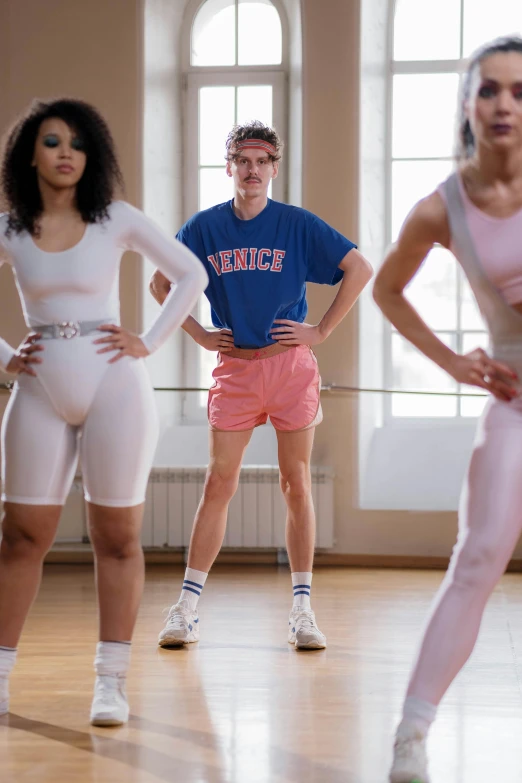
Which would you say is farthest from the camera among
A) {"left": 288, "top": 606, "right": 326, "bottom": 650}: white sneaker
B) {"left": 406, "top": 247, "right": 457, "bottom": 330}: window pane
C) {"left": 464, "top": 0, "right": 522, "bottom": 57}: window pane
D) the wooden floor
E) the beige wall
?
{"left": 406, "top": 247, "right": 457, "bottom": 330}: window pane

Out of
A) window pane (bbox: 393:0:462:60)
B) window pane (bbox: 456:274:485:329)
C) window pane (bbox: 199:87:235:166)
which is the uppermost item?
window pane (bbox: 393:0:462:60)

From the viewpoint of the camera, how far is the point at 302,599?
11.6ft

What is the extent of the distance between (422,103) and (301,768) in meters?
4.49

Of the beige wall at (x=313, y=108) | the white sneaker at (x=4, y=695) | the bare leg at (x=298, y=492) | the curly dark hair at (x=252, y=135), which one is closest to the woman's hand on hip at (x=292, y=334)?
the bare leg at (x=298, y=492)

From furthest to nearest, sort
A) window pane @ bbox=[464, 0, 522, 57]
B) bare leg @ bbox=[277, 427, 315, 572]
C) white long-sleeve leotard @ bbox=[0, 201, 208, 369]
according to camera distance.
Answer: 1. window pane @ bbox=[464, 0, 522, 57]
2. bare leg @ bbox=[277, 427, 315, 572]
3. white long-sleeve leotard @ bbox=[0, 201, 208, 369]

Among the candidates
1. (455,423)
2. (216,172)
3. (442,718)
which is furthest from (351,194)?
(442,718)

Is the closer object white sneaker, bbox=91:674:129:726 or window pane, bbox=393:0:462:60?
white sneaker, bbox=91:674:129:726

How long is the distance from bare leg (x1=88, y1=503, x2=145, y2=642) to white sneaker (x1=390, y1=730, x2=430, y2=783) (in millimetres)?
830

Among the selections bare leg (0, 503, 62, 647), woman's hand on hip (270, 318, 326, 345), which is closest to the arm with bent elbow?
bare leg (0, 503, 62, 647)

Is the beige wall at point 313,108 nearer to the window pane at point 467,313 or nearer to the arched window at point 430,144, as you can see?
the arched window at point 430,144

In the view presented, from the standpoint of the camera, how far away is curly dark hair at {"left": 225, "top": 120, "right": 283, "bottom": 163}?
11.3ft

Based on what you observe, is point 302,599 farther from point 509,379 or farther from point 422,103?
point 422,103

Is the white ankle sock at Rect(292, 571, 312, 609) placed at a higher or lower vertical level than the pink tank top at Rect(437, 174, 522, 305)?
lower

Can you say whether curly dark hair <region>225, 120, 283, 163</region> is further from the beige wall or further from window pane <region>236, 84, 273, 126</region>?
window pane <region>236, 84, 273, 126</region>
